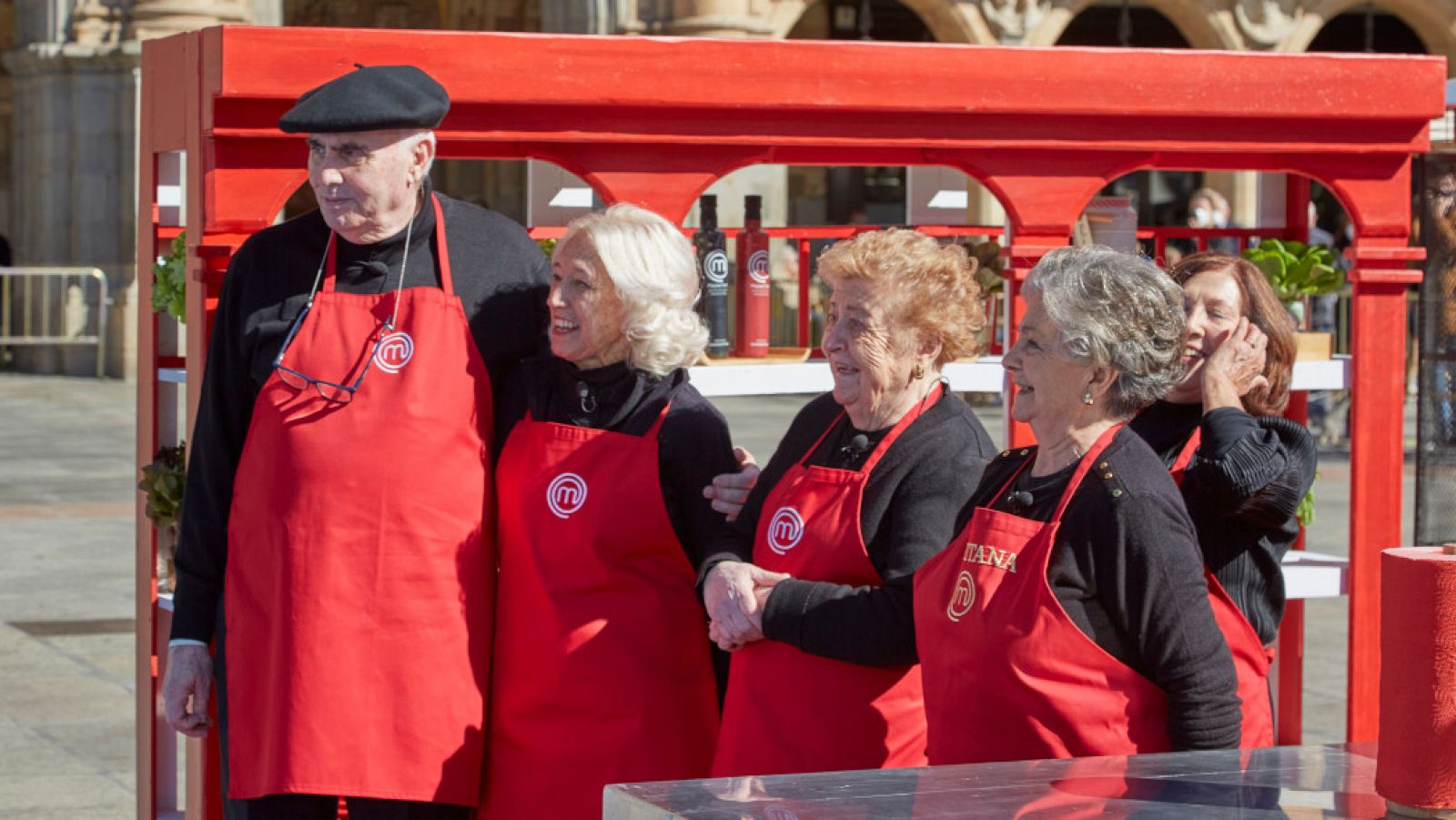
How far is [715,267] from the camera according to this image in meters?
5.06

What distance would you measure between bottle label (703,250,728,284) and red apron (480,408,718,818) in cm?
158

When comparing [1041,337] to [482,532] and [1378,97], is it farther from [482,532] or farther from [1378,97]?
[1378,97]

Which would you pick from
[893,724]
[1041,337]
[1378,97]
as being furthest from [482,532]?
[1378,97]

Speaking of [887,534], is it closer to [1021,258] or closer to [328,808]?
[328,808]

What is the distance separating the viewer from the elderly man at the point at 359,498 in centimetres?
342

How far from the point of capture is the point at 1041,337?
2.99 meters

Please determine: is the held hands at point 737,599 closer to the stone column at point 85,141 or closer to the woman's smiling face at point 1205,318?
the woman's smiling face at point 1205,318

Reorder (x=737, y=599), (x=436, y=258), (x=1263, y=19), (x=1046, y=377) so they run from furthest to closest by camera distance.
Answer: (x=1263, y=19), (x=436, y=258), (x=737, y=599), (x=1046, y=377)

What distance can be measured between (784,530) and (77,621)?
18.7 ft

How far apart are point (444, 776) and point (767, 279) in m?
1.99

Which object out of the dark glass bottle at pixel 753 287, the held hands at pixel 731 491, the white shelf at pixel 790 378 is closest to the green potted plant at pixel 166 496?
the white shelf at pixel 790 378

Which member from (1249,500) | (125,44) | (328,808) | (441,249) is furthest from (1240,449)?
(125,44)

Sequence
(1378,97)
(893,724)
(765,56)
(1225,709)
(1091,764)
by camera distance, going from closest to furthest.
Answer: (1091,764), (1225,709), (893,724), (765,56), (1378,97)

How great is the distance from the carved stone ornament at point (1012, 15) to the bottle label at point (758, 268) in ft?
50.1
